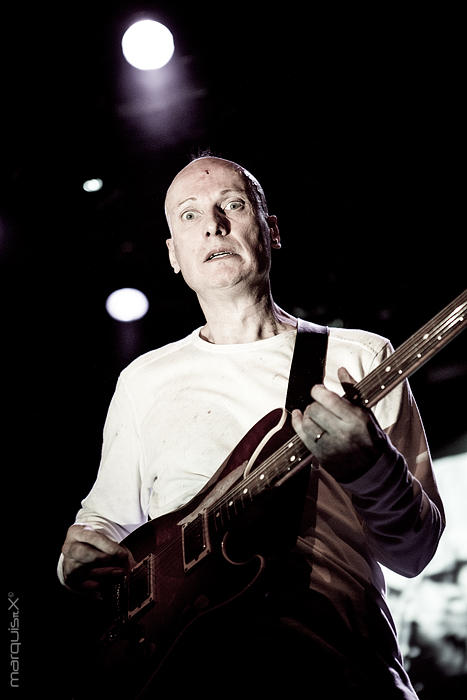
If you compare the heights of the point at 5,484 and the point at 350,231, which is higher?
the point at 350,231

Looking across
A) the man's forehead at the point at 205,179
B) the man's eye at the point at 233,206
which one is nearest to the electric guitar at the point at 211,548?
the man's eye at the point at 233,206

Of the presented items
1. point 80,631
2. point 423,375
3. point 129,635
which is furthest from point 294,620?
point 423,375

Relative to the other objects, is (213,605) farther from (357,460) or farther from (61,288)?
(61,288)

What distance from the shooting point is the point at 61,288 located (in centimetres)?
511

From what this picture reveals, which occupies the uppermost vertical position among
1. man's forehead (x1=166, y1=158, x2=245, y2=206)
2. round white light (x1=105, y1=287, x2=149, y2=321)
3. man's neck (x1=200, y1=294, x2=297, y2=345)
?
round white light (x1=105, y1=287, x2=149, y2=321)

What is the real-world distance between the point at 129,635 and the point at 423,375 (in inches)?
159

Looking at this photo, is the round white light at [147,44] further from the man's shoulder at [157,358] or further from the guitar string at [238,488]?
the guitar string at [238,488]

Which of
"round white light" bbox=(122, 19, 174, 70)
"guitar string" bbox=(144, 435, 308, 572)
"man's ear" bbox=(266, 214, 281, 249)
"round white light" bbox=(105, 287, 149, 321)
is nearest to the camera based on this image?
"guitar string" bbox=(144, 435, 308, 572)

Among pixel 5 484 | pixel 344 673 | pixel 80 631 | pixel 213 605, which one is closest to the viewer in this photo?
pixel 344 673

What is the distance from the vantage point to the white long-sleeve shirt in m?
1.94

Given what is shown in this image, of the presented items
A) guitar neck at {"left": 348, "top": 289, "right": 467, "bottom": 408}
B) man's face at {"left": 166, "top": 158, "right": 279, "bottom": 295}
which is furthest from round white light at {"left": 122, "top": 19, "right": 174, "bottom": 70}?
guitar neck at {"left": 348, "top": 289, "right": 467, "bottom": 408}

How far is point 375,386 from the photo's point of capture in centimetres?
192

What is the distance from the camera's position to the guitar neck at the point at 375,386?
6.15ft

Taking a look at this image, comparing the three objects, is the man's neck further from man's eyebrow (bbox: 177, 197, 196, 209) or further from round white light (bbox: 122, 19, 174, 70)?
round white light (bbox: 122, 19, 174, 70)
